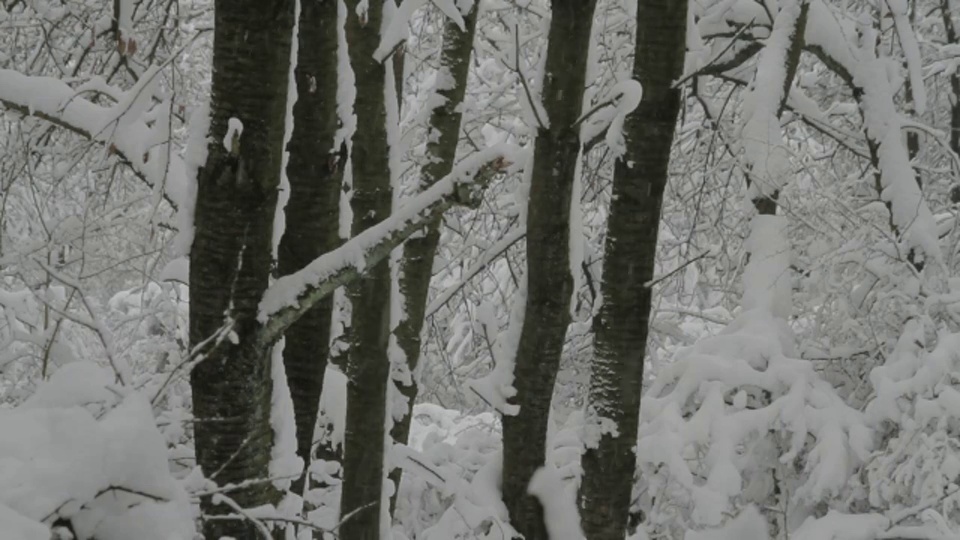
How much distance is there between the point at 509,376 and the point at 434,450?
77.5 inches

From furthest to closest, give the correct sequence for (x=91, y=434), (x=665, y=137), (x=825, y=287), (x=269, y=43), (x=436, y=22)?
(x=436, y=22)
(x=825, y=287)
(x=665, y=137)
(x=269, y=43)
(x=91, y=434)

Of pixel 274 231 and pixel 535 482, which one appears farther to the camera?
pixel 535 482

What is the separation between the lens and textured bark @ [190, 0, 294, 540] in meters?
1.95

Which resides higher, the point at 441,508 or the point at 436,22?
the point at 436,22

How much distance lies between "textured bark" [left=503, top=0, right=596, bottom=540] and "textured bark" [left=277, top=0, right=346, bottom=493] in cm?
66

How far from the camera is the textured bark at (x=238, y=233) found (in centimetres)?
195

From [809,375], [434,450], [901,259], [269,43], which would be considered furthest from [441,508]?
[269,43]

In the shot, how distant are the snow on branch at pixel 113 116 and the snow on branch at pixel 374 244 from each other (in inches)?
22.8

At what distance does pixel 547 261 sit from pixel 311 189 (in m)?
0.81

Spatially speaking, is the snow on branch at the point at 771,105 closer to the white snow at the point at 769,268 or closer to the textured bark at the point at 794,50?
the textured bark at the point at 794,50

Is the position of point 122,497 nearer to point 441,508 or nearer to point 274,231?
point 274,231

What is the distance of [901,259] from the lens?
4.64 meters

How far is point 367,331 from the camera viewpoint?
3.14m

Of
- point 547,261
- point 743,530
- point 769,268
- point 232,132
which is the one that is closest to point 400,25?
point 547,261
